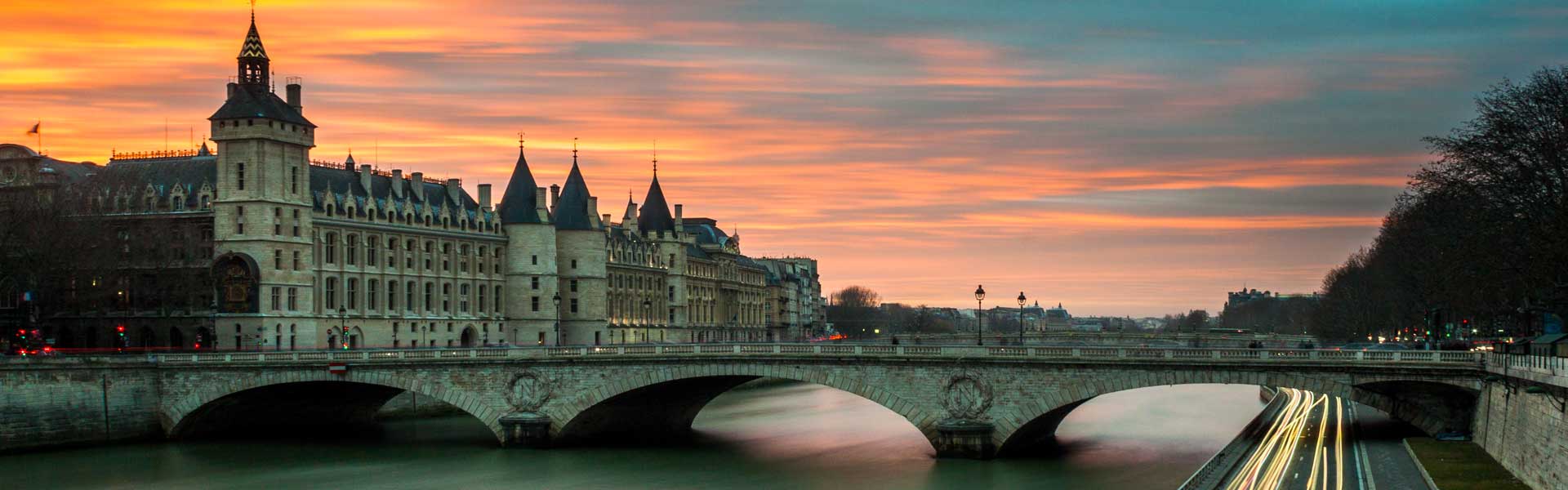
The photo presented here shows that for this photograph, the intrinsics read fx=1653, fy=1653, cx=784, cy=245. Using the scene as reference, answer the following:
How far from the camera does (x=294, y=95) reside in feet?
355

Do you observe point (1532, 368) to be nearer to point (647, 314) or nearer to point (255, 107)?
point (255, 107)

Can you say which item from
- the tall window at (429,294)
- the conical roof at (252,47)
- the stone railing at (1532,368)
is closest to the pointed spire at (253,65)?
the conical roof at (252,47)

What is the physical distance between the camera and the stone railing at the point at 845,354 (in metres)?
55.7

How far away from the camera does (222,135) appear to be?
94.8 metres

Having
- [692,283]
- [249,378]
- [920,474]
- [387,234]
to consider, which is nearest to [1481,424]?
[920,474]

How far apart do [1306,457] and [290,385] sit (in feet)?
146

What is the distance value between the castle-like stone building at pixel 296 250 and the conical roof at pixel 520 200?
12 centimetres

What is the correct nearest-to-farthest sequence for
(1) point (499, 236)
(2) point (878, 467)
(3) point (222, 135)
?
(2) point (878, 467) → (3) point (222, 135) → (1) point (499, 236)

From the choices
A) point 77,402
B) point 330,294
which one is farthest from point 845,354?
point 330,294

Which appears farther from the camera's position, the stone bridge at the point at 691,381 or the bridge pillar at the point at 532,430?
the bridge pillar at the point at 532,430

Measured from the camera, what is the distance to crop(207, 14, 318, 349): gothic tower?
94.9 meters

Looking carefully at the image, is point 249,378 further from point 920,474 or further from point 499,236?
point 499,236

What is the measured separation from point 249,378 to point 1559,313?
2158 inches

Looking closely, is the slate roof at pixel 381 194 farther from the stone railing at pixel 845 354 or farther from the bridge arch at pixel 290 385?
the stone railing at pixel 845 354
